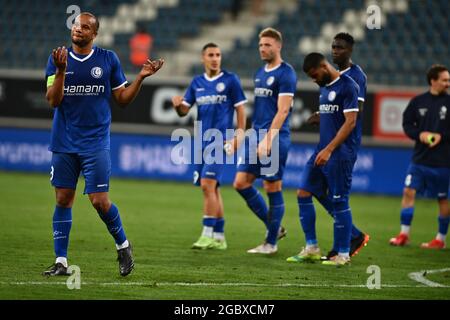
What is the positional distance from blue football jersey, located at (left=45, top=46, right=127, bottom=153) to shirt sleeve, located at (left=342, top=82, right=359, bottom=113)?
2.56m

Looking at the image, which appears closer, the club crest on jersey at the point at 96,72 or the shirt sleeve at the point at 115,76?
the club crest on jersey at the point at 96,72

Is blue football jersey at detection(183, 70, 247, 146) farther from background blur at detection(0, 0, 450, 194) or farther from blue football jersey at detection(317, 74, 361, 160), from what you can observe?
background blur at detection(0, 0, 450, 194)

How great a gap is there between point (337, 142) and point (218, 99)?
2.31m

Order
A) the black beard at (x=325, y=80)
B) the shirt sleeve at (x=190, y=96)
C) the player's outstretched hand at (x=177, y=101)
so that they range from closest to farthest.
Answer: the black beard at (x=325, y=80) → the player's outstretched hand at (x=177, y=101) → the shirt sleeve at (x=190, y=96)

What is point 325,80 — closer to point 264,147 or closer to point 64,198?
point 264,147

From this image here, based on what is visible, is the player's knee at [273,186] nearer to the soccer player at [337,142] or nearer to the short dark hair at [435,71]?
the soccer player at [337,142]

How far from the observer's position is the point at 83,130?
835cm

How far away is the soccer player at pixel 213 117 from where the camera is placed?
1119 cm

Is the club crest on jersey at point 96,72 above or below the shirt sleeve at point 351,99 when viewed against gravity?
above

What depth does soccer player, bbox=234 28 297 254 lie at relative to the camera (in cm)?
1043

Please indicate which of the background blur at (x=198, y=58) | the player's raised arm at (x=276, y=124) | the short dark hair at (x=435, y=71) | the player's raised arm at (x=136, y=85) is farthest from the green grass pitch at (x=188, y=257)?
the background blur at (x=198, y=58)

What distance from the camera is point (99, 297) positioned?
7293 mm

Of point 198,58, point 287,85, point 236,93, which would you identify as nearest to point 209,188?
point 236,93

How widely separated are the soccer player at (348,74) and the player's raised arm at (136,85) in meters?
2.26
